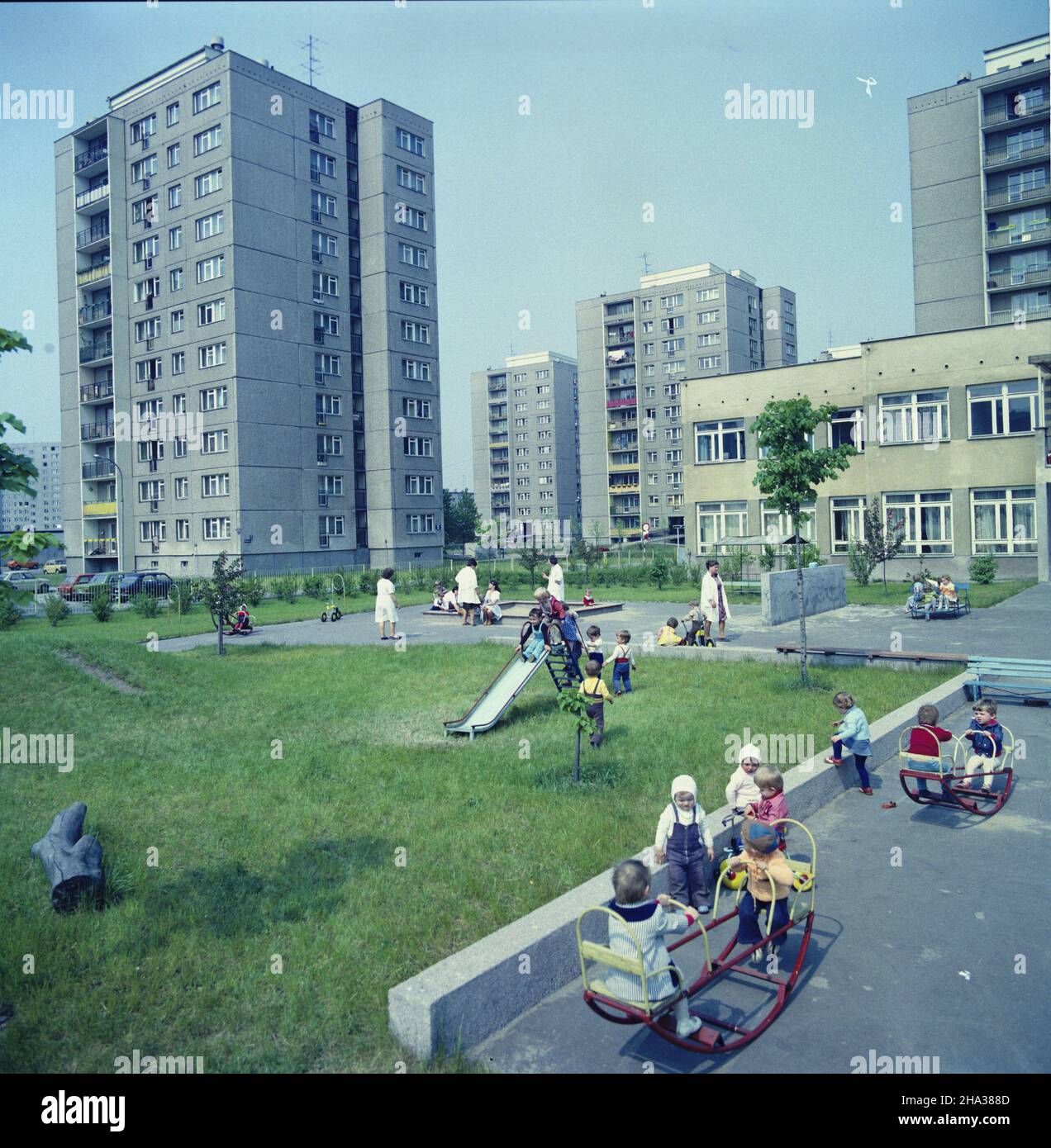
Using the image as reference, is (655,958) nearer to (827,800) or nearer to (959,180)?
(827,800)

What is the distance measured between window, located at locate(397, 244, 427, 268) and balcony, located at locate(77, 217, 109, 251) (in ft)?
59.6

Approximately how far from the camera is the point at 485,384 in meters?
122

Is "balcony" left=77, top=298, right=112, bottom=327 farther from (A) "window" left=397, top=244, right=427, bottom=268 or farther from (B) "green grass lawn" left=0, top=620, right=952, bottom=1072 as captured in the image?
(B) "green grass lawn" left=0, top=620, right=952, bottom=1072

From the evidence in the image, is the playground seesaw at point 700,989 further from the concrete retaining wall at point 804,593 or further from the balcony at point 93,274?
the balcony at point 93,274

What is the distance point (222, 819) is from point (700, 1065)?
5.64m

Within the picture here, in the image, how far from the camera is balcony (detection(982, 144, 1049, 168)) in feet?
151

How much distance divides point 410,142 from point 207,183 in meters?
14.7

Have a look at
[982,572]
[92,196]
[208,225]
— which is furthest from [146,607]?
[92,196]

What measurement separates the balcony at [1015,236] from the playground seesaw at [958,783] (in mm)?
46838

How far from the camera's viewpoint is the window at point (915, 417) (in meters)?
37.0

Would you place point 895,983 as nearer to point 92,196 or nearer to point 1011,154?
point 1011,154

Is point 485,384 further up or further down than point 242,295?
further up

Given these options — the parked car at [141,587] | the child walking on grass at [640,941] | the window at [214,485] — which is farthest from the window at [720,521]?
the child walking on grass at [640,941]
